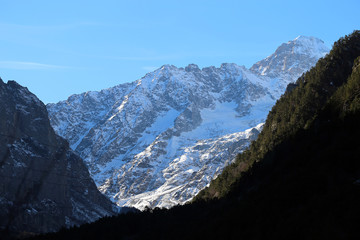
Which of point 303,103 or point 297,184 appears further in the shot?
point 303,103

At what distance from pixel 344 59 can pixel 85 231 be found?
7358cm

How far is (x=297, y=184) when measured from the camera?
3056 inches

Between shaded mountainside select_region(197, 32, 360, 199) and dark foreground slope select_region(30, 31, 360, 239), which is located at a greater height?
shaded mountainside select_region(197, 32, 360, 199)

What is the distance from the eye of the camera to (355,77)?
11088 cm

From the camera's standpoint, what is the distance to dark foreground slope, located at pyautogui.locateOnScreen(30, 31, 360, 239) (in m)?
60.3

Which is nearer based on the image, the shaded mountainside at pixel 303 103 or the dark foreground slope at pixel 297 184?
the dark foreground slope at pixel 297 184

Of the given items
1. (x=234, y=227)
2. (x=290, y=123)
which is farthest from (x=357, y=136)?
(x=290, y=123)

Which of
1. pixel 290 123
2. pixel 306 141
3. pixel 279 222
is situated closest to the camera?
pixel 279 222

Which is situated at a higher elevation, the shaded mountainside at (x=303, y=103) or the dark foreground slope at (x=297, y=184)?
the shaded mountainside at (x=303, y=103)

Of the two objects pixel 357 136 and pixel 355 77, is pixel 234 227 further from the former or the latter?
pixel 355 77

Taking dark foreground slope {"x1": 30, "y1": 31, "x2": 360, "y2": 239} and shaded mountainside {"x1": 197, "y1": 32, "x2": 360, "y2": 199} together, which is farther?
shaded mountainside {"x1": 197, "y1": 32, "x2": 360, "y2": 199}

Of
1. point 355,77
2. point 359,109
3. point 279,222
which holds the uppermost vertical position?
point 355,77

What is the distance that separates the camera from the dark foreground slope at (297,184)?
60.3 m

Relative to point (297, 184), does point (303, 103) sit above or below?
above
